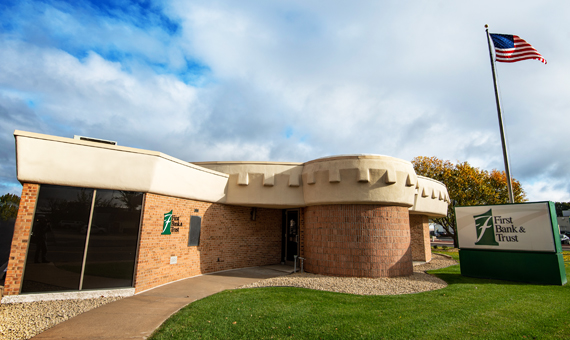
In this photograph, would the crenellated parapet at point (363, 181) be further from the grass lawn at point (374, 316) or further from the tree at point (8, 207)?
the tree at point (8, 207)

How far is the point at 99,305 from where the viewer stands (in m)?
7.25

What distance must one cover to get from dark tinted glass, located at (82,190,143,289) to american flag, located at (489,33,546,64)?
16164 millimetres

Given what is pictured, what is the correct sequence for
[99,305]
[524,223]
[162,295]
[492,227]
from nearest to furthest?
[99,305] → [162,295] → [524,223] → [492,227]

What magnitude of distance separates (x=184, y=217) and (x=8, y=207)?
57.2ft

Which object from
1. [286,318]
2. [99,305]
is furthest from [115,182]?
[286,318]

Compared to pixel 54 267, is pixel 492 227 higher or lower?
higher

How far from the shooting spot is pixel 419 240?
18.5 meters

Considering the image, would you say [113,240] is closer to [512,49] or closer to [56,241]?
[56,241]

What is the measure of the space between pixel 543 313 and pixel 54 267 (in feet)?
40.3

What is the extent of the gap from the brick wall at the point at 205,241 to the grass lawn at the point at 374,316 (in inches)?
98.6

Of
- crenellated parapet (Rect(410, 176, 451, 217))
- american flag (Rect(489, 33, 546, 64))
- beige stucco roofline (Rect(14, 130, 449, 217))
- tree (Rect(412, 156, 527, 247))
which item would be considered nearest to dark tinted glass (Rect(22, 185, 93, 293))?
beige stucco roofline (Rect(14, 130, 449, 217))

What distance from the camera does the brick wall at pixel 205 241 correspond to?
885 cm

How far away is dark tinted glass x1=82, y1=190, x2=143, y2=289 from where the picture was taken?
792cm

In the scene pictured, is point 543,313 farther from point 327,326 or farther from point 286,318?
point 286,318
